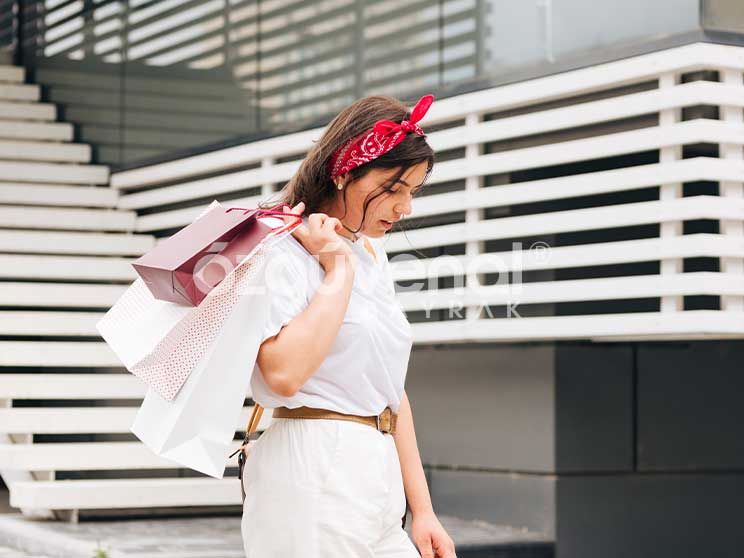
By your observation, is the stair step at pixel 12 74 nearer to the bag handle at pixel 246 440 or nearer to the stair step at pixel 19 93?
the stair step at pixel 19 93

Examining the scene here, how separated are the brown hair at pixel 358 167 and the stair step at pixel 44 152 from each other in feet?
30.4

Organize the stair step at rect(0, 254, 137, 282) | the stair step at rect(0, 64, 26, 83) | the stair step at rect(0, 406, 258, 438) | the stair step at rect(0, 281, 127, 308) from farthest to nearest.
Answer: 1. the stair step at rect(0, 64, 26, 83)
2. the stair step at rect(0, 254, 137, 282)
3. the stair step at rect(0, 281, 127, 308)
4. the stair step at rect(0, 406, 258, 438)

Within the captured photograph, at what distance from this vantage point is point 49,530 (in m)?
7.56

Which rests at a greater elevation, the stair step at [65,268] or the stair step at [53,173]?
the stair step at [53,173]

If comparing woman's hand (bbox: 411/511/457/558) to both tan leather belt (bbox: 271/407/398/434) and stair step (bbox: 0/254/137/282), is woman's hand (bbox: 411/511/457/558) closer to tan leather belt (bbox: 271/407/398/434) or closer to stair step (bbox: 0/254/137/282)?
tan leather belt (bbox: 271/407/398/434)

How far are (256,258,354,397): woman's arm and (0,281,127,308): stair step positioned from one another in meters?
7.32

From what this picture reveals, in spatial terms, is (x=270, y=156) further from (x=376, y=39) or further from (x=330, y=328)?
(x=330, y=328)

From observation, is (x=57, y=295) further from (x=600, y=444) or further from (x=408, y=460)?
(x=408, y=460)

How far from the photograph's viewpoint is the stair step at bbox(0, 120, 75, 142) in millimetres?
11977

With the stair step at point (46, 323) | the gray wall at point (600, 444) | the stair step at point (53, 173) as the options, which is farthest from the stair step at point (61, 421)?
the stair step at point (53, 173)

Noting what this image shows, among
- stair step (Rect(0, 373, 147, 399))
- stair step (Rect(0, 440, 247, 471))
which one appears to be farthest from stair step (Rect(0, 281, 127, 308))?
stair step (Rect(0, 440, 247, 471))

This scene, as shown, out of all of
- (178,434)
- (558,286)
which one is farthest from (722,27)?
(178,434)

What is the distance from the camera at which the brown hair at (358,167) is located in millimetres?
2766

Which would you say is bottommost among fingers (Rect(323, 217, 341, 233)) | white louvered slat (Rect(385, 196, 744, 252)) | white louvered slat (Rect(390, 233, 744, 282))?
white louvered slat (Rect(390, 233, 744, 282))
